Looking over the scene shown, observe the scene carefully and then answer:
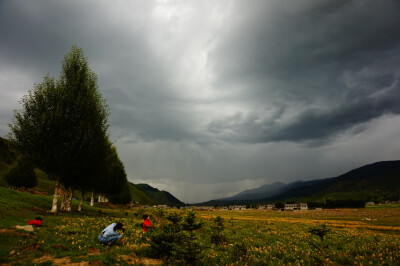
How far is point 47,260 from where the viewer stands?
10.4 m

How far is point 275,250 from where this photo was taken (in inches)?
560

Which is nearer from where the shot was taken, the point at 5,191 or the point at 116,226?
the point at 116,226

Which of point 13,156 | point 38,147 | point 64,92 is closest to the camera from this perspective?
point 38,147

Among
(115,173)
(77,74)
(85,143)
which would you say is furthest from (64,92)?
(115,173)

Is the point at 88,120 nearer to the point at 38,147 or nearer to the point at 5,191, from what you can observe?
the point at 38,147

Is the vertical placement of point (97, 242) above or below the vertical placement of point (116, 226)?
below

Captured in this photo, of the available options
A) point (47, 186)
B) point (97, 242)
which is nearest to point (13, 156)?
point (47, 186)

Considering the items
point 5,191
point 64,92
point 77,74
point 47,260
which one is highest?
point 77,74

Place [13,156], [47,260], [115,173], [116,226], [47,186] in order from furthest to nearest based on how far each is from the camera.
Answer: [13,156]
[47,186]
[115,173]
[116,226]
[47,260]

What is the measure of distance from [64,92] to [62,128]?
5.58 metres

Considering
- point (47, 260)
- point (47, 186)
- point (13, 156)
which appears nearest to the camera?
point (47, 260)

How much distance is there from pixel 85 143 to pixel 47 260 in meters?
22.8

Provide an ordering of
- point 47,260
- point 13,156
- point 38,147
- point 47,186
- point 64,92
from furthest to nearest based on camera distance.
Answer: point 13,156 < point 47,186 < point 64,92 < point 38,147 < point 47,260

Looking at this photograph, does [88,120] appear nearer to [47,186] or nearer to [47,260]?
[47,260]
